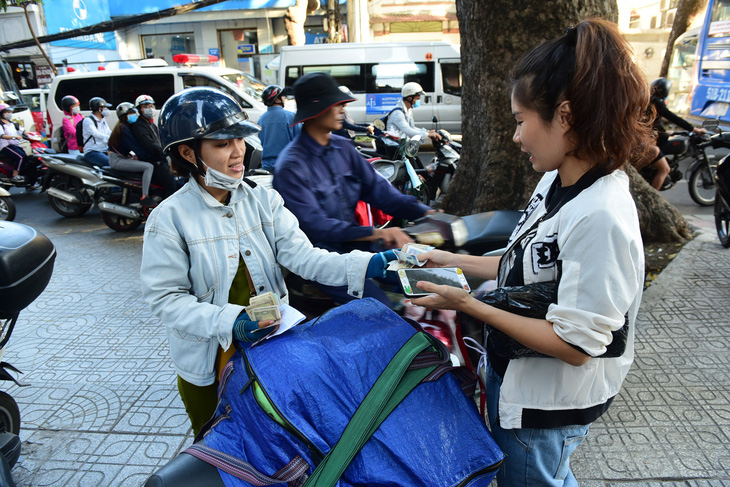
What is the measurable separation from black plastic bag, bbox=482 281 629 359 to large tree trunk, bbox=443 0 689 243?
3.28 m

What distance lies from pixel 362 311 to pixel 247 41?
925 inches

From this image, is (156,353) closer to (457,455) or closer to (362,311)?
(362,311)

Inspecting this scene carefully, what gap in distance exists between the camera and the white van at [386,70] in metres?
12.2

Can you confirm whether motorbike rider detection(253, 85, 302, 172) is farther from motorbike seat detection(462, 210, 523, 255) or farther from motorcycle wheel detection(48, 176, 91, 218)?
motorbike seat detection(462, 210, 523, 255)

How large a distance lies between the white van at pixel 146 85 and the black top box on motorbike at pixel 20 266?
7.81 m

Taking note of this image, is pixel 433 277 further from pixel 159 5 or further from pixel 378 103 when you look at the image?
pixel 159 5

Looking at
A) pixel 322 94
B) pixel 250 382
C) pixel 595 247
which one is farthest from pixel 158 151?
pixel 595 247

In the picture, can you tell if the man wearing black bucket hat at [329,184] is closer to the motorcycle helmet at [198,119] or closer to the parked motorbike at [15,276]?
the motorcycle helmet at [198,119]

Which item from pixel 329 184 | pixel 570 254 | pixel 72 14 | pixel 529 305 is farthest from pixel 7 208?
pixel 72 14

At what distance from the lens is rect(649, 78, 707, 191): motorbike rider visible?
5.59 meters

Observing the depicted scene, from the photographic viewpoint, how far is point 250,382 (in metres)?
1.35

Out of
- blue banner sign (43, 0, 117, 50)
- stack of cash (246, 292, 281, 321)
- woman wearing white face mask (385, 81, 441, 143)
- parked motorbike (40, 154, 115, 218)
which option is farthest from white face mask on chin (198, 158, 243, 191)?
blue banner sign (43, 0, 117, 50)

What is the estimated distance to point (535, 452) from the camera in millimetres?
1442

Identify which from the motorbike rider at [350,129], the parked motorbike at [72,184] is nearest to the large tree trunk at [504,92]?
the motorbike rider at [350,129]
